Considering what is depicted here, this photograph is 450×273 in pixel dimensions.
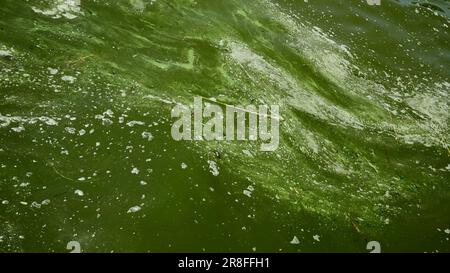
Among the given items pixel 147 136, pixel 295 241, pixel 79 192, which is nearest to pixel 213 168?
pixel 147 136

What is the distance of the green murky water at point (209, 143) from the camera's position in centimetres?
498

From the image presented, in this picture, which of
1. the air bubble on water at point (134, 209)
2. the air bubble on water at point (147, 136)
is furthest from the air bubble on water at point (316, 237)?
the air bubble on water at point (147, 136)

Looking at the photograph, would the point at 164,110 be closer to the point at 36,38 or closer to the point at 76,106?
the point at 76,106

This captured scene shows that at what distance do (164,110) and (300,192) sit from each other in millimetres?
2580

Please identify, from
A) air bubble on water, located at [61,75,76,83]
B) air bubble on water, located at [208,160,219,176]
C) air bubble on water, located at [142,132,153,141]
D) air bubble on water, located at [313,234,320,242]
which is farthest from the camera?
air bubble on water, located at [61,75,76,83]

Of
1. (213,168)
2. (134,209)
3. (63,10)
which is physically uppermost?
(63,10)

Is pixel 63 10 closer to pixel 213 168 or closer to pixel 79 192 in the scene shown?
pixel 79 192

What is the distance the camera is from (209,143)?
619 centimetres

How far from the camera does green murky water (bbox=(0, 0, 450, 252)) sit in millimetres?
4980

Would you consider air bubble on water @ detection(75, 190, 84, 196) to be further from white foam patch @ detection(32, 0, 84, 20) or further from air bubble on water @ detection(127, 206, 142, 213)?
white foam patch @ detection(32, 0, 84, 20)

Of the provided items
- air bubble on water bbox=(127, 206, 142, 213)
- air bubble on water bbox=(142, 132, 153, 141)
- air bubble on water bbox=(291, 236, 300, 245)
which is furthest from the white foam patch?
air bubble on water bbox=(291, 236, 300, 245)

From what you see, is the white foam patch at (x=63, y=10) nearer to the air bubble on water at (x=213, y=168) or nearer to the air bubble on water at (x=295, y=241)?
the air bubble on water at (x=213, y=168)
